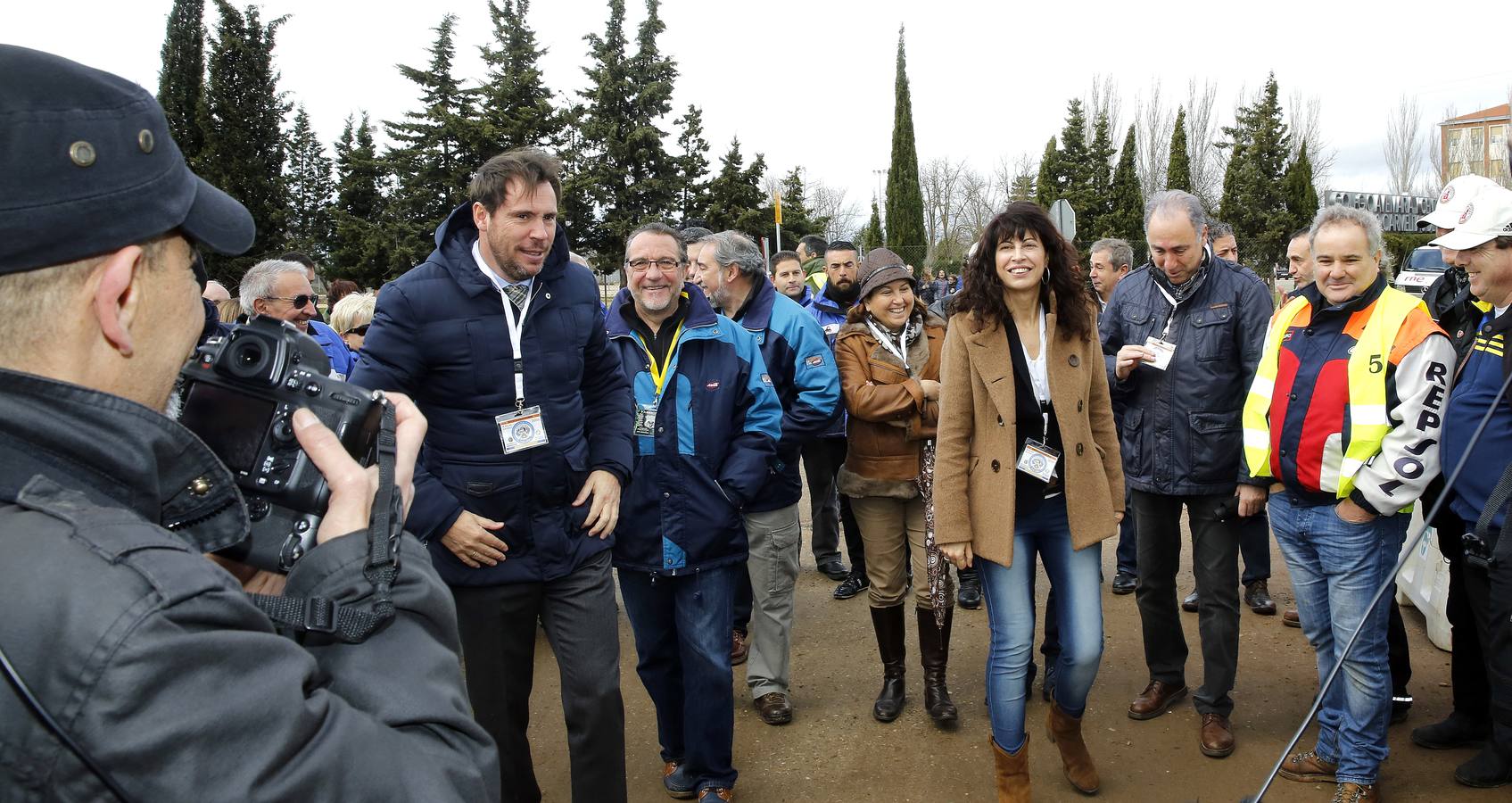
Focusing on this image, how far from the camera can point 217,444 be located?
1.26m

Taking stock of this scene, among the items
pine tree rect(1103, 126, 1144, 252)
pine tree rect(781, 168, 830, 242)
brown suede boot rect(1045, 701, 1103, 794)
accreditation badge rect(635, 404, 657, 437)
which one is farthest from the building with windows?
accreditation badge rect(635, 404, 657, 437)

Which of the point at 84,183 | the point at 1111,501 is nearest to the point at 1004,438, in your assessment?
the point at 1111,501

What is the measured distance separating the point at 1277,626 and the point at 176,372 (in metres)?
5.65

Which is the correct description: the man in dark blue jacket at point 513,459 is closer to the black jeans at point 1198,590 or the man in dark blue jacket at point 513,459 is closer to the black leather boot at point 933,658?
the black leather boot at point 933,658

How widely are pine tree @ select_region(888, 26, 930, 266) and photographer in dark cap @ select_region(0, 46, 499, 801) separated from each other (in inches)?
1534

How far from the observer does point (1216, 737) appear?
3865 millimetres

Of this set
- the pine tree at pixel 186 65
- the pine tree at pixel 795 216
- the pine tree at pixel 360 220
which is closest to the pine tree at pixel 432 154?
the pine tree at pixel 360 220

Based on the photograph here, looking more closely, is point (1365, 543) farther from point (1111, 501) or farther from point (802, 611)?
point (802, 611)

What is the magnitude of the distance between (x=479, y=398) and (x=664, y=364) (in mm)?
929

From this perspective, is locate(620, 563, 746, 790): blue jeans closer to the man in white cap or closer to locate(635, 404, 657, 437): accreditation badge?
locate(635, 404, 657, 437): accreditation badge

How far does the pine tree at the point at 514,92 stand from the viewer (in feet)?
97.8

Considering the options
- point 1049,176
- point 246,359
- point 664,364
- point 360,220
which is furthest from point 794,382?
point 1049,176

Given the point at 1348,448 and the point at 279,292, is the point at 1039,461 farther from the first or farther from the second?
the point at 279,292

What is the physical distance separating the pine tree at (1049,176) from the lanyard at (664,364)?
32.5 meters
